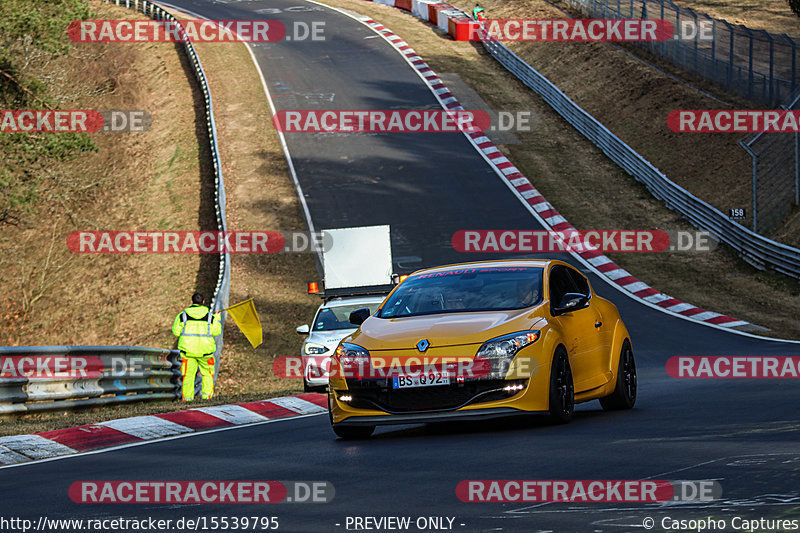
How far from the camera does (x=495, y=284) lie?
10.7 meters

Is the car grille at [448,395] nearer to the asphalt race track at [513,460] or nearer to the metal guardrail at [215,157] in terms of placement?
the asphalt race track at [513,460]

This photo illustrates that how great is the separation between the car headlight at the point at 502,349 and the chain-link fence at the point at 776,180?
20283 mm

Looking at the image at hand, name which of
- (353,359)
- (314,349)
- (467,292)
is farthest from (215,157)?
(353,359)

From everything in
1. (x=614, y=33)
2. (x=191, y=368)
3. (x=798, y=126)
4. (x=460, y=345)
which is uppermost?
(x=614, y=33)

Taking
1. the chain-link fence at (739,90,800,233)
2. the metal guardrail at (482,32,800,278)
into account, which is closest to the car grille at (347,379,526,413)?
the metal guardrail at (482,32,800,278)

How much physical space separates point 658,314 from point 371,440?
14.6m

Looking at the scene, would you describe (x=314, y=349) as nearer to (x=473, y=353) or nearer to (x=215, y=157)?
(x=473, y=353)

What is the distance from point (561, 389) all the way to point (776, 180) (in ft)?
75.5

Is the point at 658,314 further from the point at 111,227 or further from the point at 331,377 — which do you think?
the point at 111,227

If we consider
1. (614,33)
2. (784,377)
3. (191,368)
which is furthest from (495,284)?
(614,33)

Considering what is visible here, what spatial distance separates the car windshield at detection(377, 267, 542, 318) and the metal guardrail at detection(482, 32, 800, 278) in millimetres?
17219

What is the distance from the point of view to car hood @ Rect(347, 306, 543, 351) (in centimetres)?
948

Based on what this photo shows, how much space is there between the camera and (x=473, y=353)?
934 centimetres

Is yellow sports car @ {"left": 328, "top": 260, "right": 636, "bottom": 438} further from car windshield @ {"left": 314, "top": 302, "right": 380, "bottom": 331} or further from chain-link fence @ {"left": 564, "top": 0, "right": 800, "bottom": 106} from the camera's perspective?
chain-link fence @ {"left": 564, "top": 0, "right": 800, "bottom": 106}
